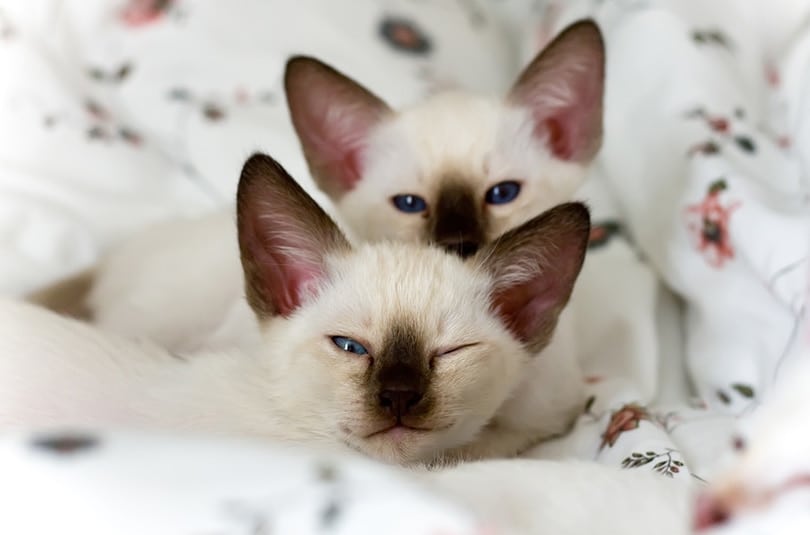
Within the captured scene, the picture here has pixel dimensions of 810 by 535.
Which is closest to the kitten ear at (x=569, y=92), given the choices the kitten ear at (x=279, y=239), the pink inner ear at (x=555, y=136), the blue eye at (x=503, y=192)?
the pink inner ear at (x=555, y=136)

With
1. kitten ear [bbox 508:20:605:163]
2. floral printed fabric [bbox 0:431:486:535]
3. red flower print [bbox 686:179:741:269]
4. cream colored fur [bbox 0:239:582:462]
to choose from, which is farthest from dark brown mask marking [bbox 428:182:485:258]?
floral printed fabric [bbox 0:431:486:535]

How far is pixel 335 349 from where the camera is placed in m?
1.04

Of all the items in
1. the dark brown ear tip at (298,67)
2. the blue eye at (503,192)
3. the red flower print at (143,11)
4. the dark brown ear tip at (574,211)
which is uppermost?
the red flower print at (143,11)

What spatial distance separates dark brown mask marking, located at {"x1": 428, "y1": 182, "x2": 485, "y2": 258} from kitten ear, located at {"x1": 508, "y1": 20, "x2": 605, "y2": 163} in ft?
0.72

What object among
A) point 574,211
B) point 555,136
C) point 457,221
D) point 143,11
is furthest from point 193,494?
point 143,11

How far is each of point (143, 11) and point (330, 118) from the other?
717mm

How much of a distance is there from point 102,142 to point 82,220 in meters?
0.18

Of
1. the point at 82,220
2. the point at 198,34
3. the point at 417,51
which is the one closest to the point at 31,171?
the point at 82,220

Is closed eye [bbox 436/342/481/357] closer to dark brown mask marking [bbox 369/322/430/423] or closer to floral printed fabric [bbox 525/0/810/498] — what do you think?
dark brown mask marking [bbox 369/322/430/423]

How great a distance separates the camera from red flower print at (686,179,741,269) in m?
1.49

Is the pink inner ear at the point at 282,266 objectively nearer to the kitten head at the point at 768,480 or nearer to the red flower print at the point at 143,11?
the kitten head at the point at 768,480

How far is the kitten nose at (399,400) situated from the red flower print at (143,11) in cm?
128

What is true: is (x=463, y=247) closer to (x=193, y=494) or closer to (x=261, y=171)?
(x=261, y=171)

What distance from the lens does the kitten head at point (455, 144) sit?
53.4 inches
